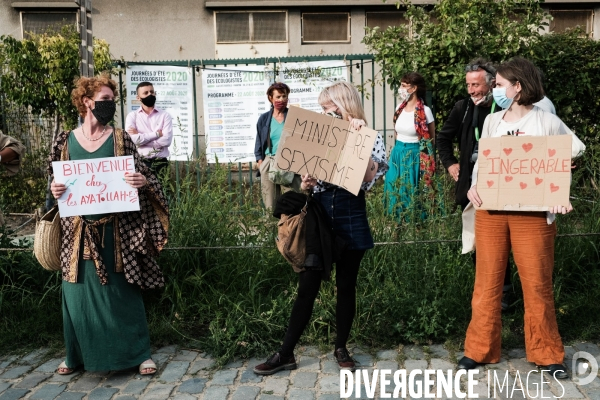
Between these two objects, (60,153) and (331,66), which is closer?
(60,153)

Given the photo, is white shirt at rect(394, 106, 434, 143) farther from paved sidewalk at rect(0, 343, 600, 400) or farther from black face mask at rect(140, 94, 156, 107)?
paved sidewalk at rect(0, 343, 600, 400)

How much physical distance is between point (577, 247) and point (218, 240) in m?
2.78

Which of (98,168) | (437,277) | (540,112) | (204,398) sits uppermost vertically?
(540,112)

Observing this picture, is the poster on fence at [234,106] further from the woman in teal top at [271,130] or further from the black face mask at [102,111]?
the black face mask at [102,111]

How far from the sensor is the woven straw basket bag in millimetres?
4336

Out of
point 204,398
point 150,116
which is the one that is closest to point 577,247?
point 204,398

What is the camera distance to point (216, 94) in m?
8.66

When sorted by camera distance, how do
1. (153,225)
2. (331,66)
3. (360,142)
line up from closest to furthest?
1. (360,142)
2. (153,225)
3. (331,66)

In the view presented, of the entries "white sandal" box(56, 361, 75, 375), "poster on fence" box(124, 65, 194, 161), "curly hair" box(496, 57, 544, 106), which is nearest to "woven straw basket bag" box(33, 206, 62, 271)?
"white sandal" box(56, 361, 75, 375)

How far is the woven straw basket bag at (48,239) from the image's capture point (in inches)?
171

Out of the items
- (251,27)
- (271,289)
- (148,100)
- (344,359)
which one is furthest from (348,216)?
(251,27)

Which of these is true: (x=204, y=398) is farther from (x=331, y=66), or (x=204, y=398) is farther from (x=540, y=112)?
(x=331, y=66)

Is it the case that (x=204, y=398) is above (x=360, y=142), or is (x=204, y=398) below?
below

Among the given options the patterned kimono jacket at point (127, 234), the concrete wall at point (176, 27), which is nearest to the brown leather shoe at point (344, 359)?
the patterned kimono jacket at point (127, 234)
